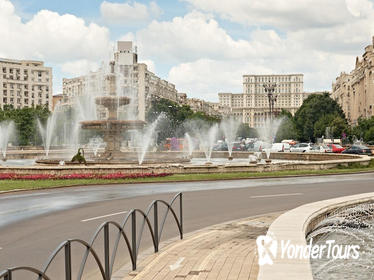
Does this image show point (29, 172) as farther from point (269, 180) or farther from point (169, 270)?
point (169, 270)

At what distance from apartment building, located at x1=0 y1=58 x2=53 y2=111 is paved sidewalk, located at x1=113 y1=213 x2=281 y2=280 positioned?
515ft

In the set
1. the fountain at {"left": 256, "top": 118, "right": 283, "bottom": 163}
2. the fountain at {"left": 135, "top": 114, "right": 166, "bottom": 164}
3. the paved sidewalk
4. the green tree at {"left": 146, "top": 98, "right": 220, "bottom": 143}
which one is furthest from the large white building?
the paved sidewalk

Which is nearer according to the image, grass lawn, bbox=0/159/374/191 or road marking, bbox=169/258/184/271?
road marking, bbox=169/258/184/271

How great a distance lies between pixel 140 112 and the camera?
15075 cm

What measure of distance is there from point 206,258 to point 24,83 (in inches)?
6539

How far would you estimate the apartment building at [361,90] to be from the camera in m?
125

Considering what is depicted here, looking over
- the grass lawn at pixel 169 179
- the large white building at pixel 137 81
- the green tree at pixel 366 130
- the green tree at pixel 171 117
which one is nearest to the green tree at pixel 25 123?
the green tree at pixel 171 117

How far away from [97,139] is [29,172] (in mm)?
89977

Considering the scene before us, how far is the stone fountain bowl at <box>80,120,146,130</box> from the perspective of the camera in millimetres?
38344

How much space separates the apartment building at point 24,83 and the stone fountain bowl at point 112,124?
12748cm

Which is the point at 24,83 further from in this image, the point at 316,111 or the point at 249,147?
the point at 249,147

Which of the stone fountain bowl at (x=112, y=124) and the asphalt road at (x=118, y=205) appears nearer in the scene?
the asphalt road at (x=118, y=205)

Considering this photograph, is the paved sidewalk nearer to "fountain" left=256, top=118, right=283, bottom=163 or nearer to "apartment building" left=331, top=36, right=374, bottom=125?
"fountain" left=256, top=118, right=283, bottom=163

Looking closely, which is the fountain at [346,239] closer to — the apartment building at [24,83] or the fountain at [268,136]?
the fountain at [268,136]
